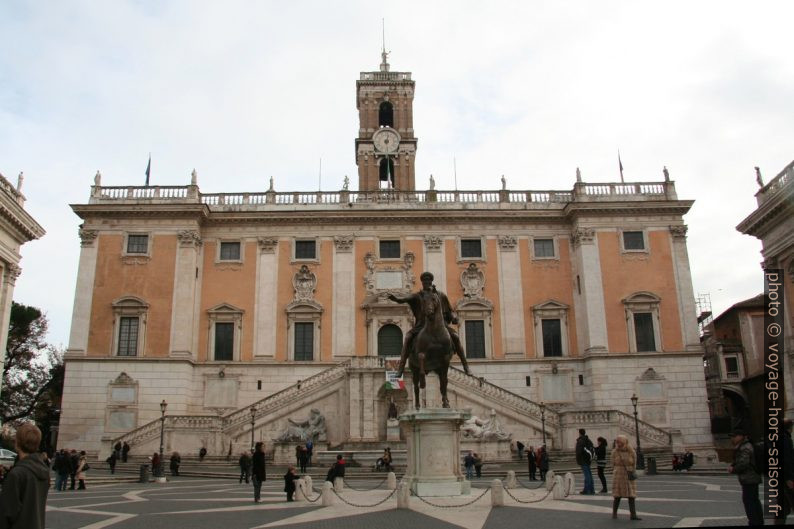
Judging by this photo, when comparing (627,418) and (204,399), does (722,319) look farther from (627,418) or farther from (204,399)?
(204,399)

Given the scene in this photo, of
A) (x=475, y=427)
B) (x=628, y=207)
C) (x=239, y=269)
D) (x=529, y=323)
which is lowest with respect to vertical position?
(x=475, y=427)

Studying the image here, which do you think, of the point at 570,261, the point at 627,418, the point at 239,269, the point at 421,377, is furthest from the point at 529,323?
the point at 421,377

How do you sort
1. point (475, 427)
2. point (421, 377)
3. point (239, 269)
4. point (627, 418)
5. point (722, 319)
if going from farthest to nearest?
point (722, 319) < point (239, 269) < point (627, 418) < point (475, 427) < point (421, 377)

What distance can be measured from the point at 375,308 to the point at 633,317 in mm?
14424

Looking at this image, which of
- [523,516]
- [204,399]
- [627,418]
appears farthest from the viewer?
[204,399]

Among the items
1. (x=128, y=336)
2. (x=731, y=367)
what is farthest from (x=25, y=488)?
(x=731, y=367)

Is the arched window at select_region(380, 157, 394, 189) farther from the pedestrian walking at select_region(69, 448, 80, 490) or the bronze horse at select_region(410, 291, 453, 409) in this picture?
the bronze horse at select_region(410, 291, 453, 409)

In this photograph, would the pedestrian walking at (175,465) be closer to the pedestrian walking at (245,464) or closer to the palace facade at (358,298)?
the pedestrian walking at (245,464)

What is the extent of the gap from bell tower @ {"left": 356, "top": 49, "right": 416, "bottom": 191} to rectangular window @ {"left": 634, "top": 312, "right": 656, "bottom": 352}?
62.1 feet

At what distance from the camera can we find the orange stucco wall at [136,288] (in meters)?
38.1

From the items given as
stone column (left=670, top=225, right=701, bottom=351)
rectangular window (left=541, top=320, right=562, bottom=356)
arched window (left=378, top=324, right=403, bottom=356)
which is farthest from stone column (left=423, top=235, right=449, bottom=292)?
stone column (left=670, top=225, right=701, bottom=351)

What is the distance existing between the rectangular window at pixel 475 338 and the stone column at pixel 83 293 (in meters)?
20.9

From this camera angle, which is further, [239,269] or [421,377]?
[239,269]

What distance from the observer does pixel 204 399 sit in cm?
3812
